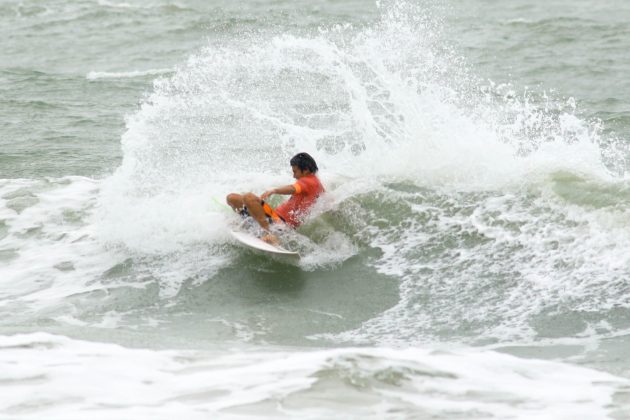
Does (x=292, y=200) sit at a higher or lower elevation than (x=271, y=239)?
higher

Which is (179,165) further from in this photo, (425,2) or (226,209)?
(425,2)

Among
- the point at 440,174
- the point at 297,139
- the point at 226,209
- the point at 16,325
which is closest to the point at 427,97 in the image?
the point at 440,174

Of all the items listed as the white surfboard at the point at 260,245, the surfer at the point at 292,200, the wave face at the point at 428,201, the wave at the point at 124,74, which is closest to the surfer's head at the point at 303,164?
the surfer at the point at 292,200

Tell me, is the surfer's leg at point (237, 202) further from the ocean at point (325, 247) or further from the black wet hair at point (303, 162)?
the black wet hair at point (303, 162)

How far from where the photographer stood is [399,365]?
22.4 ft

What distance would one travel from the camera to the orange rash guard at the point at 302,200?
10836mm

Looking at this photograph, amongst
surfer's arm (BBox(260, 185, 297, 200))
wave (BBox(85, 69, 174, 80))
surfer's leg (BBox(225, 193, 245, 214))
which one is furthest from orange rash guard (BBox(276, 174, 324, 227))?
wave (BBox(85, 69, 174, 80))

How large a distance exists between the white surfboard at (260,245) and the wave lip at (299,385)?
111 inches

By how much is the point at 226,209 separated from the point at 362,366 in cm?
472

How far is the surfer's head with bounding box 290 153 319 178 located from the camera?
10.7m

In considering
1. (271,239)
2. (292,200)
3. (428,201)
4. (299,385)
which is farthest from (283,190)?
(299,385)

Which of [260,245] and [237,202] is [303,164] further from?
[260,245]

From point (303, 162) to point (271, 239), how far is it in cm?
94

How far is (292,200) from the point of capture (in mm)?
10914
